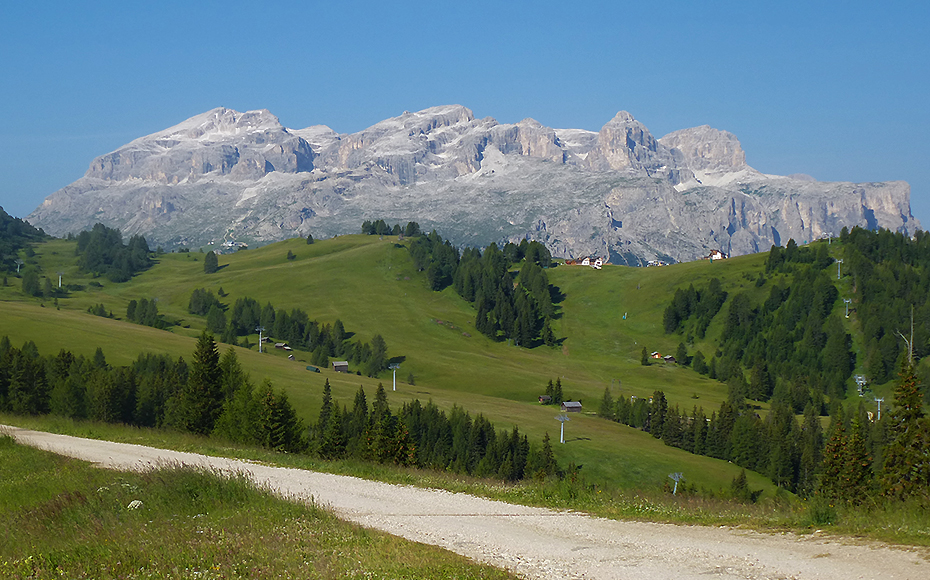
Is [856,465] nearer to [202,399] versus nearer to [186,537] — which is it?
[186,537]

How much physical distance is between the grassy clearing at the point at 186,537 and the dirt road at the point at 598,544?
52.5 inches

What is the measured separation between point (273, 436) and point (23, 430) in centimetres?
2373

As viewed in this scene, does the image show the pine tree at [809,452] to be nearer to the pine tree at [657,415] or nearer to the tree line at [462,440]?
the pine tree at [657,415]

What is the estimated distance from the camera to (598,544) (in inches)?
714

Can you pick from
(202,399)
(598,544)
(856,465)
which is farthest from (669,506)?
(202,399)

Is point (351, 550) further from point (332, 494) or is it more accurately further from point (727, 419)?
point (727, 419)

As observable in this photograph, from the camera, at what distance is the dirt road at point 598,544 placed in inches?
604

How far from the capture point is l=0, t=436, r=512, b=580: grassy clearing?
15641 millimetres

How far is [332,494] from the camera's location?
26.2 meters

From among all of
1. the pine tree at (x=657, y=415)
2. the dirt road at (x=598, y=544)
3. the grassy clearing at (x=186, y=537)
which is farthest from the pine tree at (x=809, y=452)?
the grassy clearing at (x=186, y=537)

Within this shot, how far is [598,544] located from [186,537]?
9.41 meters

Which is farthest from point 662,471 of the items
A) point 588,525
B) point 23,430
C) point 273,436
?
point 588,525

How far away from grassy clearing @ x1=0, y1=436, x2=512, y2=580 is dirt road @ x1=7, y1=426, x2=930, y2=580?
1.33 metres

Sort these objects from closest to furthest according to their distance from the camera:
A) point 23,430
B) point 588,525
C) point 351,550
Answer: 1. point 351,550
2. point 588,525
3. point 23,430
